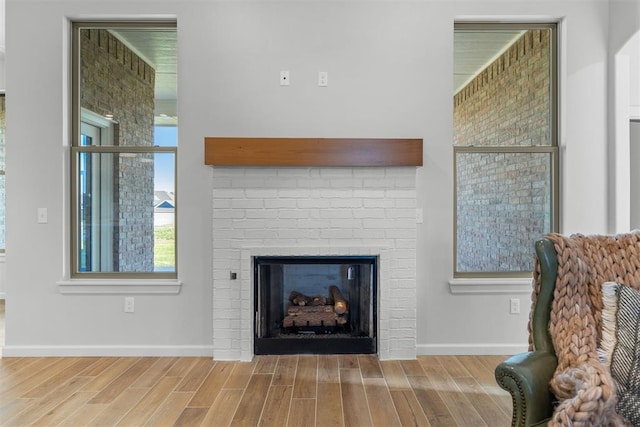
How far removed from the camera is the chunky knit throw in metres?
1.32

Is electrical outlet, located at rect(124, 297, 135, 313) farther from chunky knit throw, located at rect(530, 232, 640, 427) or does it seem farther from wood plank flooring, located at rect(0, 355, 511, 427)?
chunky knit throw, located at rect(530, 232, 640, 427)

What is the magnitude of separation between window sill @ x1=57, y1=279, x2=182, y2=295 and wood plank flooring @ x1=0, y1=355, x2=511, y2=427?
481 millimetres

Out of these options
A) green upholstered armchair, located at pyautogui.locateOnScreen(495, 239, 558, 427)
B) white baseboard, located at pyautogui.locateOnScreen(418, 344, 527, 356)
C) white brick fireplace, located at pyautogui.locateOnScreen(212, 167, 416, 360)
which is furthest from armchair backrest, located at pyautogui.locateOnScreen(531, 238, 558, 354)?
white baseboard, located at pyautogui.locateOnScreen(418, 344, 527, 356)

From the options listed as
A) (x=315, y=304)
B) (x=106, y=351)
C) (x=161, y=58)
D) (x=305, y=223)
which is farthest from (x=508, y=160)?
(x=106, y=351)

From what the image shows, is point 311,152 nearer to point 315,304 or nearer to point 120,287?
point 315,304

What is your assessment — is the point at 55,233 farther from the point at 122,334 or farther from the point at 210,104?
the point at 210,104

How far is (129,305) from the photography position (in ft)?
10.8

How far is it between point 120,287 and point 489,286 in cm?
275

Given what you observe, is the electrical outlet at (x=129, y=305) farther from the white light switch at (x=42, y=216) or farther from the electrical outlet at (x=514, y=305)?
the electrical outlet at (x=514, y=305)

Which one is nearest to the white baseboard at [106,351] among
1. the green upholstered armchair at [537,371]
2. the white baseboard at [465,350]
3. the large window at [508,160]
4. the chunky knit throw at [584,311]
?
the white baseboard at [465,350]

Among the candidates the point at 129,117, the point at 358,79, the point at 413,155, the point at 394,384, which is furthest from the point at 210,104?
the point at 394,384

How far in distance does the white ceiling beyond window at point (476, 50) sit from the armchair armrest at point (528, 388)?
248 cm

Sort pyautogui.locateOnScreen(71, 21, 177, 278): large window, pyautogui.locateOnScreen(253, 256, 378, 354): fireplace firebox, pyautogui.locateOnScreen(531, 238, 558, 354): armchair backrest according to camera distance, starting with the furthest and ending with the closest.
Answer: pyautogui.locateOnScreen(71, 21, 177, 278): large window
pyautogui.locateOnScreen(253, 256, 378, 354): fireplace firebox
pyautogui.locateOnScreen(531, 238, 558, 354): armchair backrest

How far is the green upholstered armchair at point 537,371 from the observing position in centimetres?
141
